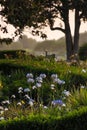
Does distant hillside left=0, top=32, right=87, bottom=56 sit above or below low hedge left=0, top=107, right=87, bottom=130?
below

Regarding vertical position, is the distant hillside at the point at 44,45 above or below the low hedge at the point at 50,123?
below

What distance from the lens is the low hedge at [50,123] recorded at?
8.40 meters

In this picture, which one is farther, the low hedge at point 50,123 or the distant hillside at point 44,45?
the distant hillside at point 44,45

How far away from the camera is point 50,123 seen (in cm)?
836

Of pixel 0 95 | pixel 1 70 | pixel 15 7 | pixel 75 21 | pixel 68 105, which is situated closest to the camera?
pixel 68 105

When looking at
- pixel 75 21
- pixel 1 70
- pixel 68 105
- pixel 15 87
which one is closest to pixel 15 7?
pixel 1 70

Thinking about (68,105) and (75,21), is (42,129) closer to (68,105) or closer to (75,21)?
(68,105)

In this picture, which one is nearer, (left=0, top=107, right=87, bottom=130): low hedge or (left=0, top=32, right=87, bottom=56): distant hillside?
(left=0, top=107, right=87, bottom=130): low hedge

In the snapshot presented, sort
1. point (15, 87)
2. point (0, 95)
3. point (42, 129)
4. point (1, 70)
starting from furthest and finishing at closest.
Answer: point (1, 70), point (15, 87), point (0, 95), point (42, 129)

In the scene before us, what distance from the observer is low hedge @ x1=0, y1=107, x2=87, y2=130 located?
27.6ft

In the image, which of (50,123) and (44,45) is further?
(44,45)

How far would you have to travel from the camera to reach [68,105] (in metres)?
10.1

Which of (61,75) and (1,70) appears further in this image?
(1,70)

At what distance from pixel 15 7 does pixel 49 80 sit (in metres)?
8.36
